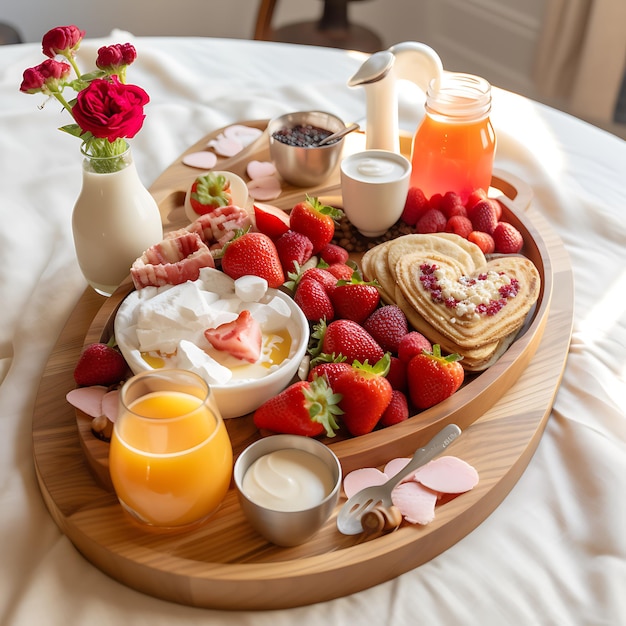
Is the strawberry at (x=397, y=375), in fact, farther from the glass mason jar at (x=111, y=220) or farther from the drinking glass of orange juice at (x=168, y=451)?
the glass mason jar at (x=111, y=220)

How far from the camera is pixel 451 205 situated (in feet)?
5.87

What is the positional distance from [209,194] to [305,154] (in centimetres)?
28

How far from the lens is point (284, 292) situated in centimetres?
157

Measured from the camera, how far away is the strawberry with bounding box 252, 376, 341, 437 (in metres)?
1.24

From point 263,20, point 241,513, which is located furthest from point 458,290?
point 263,20

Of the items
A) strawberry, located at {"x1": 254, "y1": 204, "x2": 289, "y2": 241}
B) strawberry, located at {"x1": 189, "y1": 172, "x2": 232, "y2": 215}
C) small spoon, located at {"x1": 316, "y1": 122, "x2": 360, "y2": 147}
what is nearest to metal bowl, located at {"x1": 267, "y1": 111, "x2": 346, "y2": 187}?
small spoon, located at {"x1": 316, "y1": 122, "x2": 360, "y2": 147}

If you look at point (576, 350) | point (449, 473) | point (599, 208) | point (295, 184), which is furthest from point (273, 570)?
point (599, 208)

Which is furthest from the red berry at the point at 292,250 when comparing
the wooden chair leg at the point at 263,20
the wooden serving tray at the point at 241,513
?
the wooden chair leg at the point at 263,20

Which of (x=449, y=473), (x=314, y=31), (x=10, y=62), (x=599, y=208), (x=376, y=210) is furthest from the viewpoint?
(x=314, y=31)

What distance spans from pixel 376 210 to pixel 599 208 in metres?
0.64

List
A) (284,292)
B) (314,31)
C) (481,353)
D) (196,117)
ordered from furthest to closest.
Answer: (314,31) → (196,117) → (284,292) → (481,353)

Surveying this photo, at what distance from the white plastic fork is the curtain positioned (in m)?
2.94

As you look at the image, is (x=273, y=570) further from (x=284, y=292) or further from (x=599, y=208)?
(x=599, y=208)

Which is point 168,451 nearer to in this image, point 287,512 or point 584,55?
point 287,512
